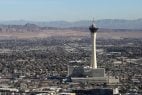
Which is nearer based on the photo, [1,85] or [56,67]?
[1,85]

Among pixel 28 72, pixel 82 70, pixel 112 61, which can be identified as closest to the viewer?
pixel 82 70

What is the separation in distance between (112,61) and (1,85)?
45.0 meters

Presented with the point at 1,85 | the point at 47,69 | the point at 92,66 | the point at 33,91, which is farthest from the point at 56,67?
the point at 33,91

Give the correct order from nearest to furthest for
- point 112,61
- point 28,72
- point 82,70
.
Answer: point 82,70 < point 28,72 < point 112,61

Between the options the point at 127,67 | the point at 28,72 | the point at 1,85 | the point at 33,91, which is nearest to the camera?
the point at 33,91

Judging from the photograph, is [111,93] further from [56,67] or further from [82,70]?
[56,67]

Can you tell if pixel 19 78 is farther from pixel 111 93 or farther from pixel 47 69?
pixel 111 93

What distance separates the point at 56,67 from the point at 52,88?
1269 inches

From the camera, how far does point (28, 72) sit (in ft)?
338

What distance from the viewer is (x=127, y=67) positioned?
366 ft

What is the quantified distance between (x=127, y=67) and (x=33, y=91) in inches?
1623

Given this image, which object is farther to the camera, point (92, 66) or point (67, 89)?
point (92, 66)

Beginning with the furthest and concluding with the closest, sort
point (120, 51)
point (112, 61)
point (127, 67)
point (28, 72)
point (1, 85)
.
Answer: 1. point (120, 51)
2. point (112, 61)
3. point (127, 67)
4. point (28, 72)
5. point (1, 85)

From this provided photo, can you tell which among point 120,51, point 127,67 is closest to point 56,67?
point 127,67
